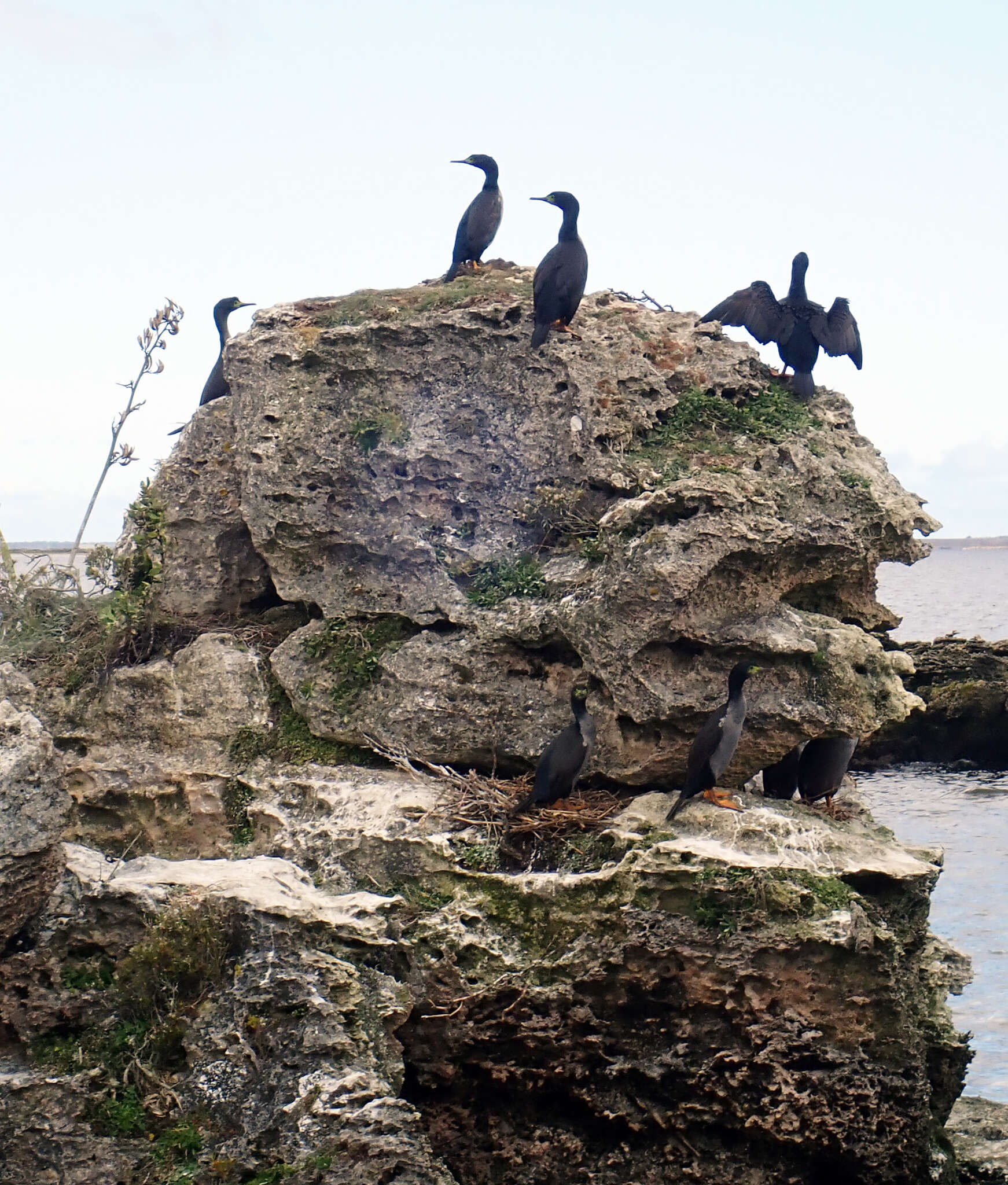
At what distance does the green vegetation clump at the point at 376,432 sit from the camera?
365 inches

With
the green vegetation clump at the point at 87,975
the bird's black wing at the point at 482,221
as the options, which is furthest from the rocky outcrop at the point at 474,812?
the bird's black wing at the point at 482,221

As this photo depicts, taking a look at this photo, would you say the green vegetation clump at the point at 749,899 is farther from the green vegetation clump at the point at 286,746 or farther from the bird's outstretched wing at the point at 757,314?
the bird's outstretched wing at the point at 757,314

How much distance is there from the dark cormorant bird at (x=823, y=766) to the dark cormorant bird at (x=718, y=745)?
128 cm

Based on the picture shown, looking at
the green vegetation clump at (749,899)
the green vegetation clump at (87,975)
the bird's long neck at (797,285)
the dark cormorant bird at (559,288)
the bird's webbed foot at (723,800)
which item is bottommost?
the green vegetation clump at (87,975)

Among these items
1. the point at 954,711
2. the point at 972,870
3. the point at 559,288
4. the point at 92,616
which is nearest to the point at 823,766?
the point at 559,288

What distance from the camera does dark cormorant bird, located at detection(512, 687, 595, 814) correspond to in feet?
25.7

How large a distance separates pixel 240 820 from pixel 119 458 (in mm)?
4102

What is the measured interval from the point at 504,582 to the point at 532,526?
60 centimetres

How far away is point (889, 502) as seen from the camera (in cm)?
922

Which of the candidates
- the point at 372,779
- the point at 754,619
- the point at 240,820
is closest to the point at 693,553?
the point at 754,619

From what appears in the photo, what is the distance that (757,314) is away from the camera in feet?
34.0

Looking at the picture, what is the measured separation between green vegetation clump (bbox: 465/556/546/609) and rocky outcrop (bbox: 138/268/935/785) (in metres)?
0.02

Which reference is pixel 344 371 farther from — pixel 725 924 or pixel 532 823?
pixel 725 924

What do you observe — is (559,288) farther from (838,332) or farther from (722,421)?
(838,332)
